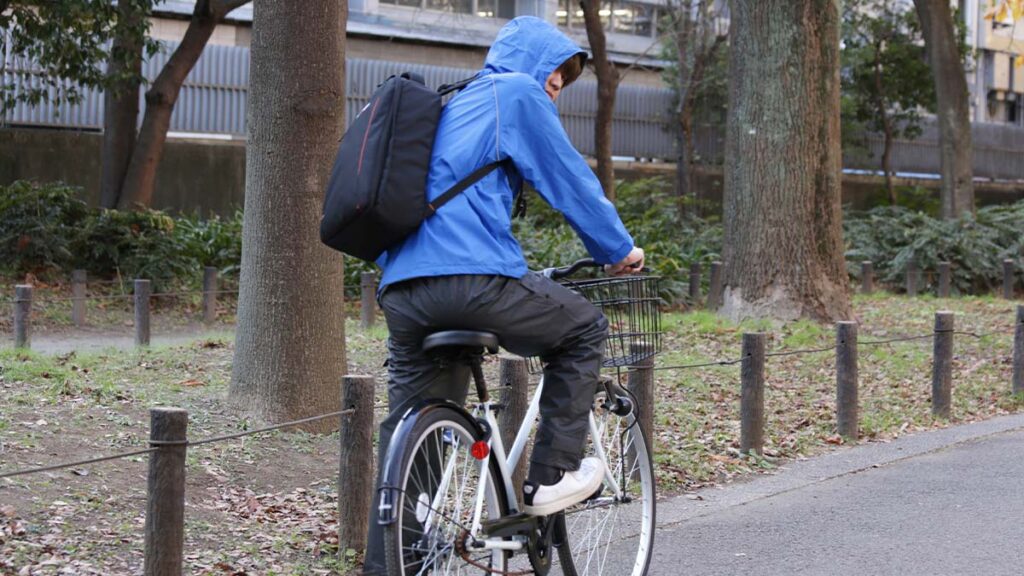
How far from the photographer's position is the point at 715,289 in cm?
1798

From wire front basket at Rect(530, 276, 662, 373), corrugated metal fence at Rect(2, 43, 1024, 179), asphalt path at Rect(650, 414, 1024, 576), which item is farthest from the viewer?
corrugated metal fence at Rect(2, 43, 1024, 179)

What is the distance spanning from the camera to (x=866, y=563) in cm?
609

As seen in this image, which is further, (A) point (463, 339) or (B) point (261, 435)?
(B) point (261, 435)

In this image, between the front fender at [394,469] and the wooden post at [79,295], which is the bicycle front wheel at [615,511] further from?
the wooden post at [79,295]

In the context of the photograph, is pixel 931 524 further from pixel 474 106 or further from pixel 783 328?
pixel 783 328

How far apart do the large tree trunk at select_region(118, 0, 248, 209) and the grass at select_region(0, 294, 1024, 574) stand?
6.36 metres

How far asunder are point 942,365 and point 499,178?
7.16 meters

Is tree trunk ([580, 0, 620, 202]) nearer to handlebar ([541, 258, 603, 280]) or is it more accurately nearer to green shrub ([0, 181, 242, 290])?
green shrub ([0, 181, 242, 290])

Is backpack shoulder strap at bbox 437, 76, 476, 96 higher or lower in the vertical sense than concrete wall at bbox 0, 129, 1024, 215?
lower

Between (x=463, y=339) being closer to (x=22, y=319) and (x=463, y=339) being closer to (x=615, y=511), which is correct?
(x=615, y=511)

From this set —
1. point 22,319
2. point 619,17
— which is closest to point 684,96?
point 619,17

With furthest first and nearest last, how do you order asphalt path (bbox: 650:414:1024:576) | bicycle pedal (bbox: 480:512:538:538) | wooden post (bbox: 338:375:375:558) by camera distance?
asphalt path (bbox: 650:414:1024:576)
wooden post (bbox: 338:375:375:558)
bicycle pedal (bbox: 480:512:538:538)

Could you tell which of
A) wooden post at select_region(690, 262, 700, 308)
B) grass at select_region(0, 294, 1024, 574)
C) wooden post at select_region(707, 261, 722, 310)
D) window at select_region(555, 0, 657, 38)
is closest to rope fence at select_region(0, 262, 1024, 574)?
grass at select_region(0, 294, 1024, 574)

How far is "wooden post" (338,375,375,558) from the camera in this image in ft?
19.0
